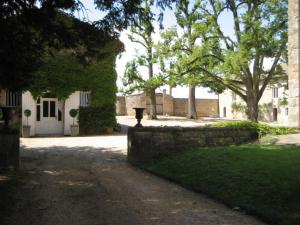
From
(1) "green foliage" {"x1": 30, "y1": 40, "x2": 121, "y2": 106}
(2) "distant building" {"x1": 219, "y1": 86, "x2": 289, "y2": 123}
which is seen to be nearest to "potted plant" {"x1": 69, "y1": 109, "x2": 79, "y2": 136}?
(1) "green foliage" {"x1": 30, "y1": 40, "x2": 121, "y2": 106}

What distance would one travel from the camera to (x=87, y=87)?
77.6ft

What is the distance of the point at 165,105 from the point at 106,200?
43.1m

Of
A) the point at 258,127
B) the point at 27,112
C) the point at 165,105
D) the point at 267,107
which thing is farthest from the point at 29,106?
the point at 267,107

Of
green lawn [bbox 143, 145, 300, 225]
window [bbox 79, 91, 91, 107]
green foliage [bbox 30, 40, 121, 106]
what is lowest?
green lawn [bbox 143, 145, 300, 225]

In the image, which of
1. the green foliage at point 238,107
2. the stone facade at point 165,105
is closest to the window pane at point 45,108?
the stone facade at point 165,105

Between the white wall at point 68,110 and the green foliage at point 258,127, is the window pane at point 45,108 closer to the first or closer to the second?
Answer: the white wall at point 68,110

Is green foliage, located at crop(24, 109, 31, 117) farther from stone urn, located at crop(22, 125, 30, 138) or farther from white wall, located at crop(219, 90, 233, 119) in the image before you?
white wall, located at crop(219, 90, 233, 119)

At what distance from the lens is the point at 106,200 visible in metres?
7.00

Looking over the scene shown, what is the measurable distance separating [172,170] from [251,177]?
8.60 ft

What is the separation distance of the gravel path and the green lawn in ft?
1.02

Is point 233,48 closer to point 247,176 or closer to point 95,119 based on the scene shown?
point 95,119

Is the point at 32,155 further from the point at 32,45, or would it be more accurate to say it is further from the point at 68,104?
the point at 68,104

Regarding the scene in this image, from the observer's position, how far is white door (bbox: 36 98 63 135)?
23016 millimetres

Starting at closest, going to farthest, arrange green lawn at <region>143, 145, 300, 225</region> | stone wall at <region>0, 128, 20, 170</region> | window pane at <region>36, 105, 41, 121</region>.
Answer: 1. green lawn at <region>143, 145, 300, 225</region>
2. stone wall at <region>0, 128, 20, 170</region>
3. window pane at <region>36, 105, 41, 121</region>
